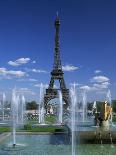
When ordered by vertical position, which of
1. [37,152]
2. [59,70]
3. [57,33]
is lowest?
[37,152]

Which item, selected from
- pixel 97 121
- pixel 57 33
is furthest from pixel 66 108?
pixel 97 121

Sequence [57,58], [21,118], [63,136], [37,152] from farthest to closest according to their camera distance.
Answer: [57,58] → [21,118] → [63,136] → [37,152]

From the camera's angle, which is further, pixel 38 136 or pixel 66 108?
pixel 66 108

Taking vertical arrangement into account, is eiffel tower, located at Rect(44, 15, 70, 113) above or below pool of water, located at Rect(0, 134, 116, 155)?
above

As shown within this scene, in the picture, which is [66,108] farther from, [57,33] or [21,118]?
[21,118]

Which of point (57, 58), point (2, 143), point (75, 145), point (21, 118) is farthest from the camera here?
point (57, 58)

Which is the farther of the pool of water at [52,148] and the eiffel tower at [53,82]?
the eiffel tower at [53,82]

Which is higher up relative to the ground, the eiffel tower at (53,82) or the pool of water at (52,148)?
the eiffel tower at (53,82)

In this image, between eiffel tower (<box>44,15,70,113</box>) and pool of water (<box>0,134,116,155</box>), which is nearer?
pool of water (<box>0,134,116,155</box>)

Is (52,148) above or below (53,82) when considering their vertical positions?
below

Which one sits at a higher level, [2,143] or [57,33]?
[57,33]

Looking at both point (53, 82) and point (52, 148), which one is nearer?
point (52, 148)
